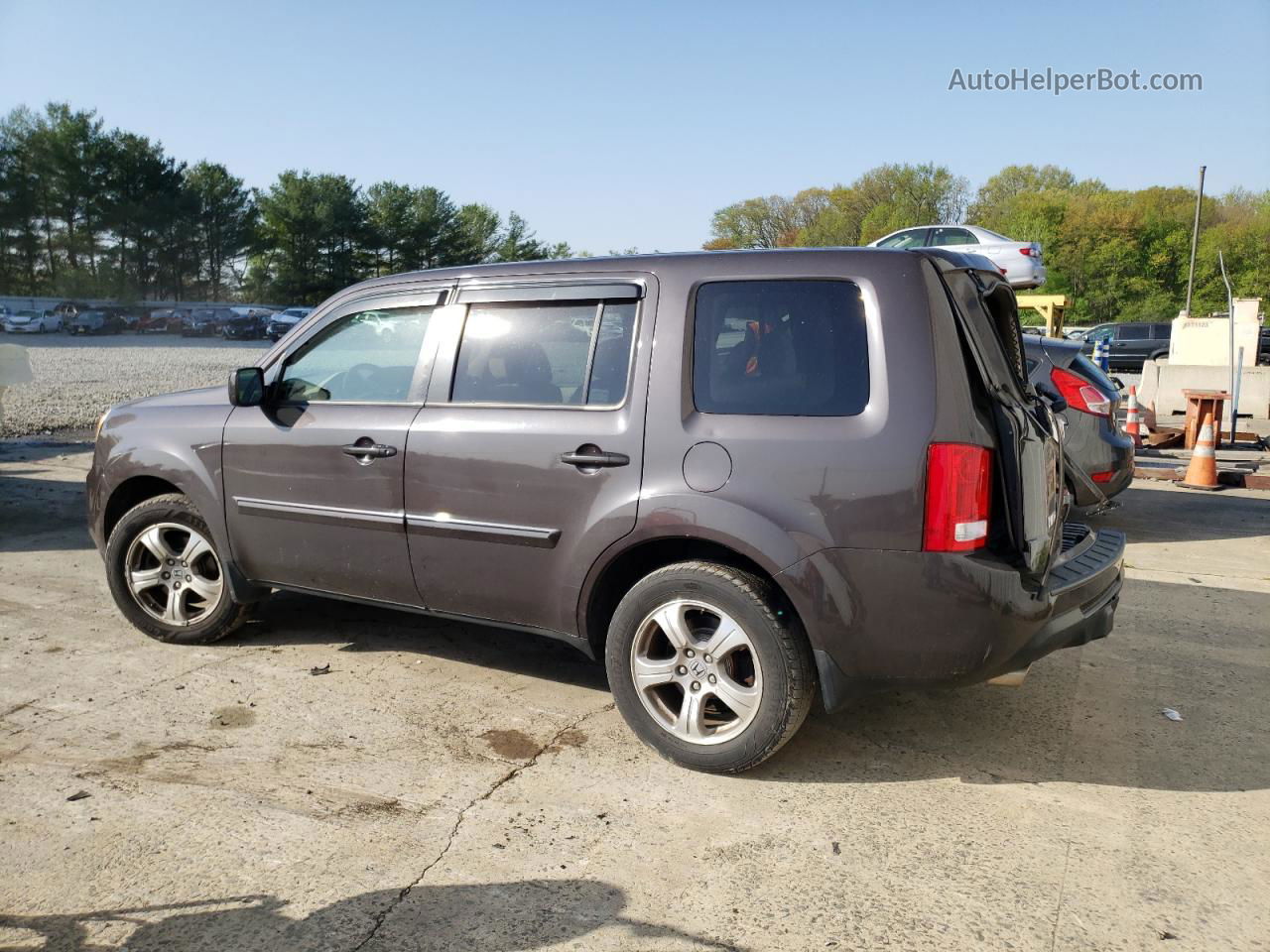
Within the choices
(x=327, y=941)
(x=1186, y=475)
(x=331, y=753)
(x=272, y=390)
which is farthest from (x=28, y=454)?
(x=1186, y=475)

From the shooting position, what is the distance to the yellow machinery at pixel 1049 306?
1496 cm

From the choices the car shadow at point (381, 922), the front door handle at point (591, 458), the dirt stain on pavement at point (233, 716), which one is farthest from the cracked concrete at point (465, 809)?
the dirt stain on pavement at point (233, 716)

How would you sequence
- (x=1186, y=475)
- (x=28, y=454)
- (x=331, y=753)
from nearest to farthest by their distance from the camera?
(x=331, y=753) → (x=1186, y=475) → (x=28, y=454)

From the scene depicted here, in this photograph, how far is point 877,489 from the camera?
3.35 meters

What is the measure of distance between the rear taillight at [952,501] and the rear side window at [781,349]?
32 cm

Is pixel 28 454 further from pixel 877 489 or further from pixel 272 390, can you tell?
pixel 877 489

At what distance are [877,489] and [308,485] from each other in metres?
2.59

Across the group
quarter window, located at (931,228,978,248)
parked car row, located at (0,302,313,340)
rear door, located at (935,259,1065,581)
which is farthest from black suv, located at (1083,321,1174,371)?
rear door, located at (935,259,1065,581)

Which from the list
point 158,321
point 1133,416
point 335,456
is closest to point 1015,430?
point 335,456

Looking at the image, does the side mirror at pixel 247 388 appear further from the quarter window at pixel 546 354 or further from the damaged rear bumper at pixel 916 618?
A: the damaged rear bumper at pixel 916 618

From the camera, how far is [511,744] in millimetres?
4000

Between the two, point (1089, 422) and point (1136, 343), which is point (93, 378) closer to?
point (1089, 422)

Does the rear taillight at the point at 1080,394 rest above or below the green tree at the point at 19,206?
below

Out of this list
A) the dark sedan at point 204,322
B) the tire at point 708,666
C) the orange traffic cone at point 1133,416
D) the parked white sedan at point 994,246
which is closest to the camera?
the tire at point 708,666
